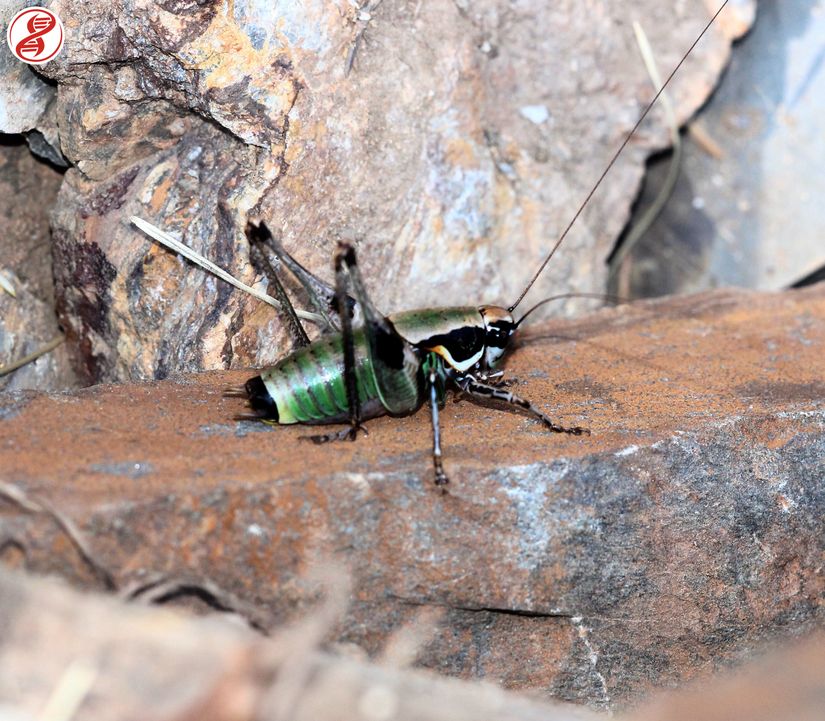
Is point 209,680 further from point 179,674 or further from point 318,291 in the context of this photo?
point 318,291

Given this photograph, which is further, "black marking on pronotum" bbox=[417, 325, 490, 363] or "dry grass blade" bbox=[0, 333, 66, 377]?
"dry grass blade" bbox=[0, 333, 66, 377]

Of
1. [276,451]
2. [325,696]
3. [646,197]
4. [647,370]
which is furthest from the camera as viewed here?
[646,197]

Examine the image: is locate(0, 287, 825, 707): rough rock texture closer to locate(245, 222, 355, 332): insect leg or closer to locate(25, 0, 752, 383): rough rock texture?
locate(245, 222, 355, 332): insect leg

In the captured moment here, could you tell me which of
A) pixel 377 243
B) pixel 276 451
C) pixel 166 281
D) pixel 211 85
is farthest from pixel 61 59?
pixel 276 451

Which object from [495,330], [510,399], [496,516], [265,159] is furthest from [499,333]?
[265,159]

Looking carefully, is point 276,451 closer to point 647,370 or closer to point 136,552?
point 136,552

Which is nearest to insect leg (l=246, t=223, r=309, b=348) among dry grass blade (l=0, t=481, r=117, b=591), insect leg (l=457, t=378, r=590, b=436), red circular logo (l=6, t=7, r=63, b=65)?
insect leg (l=457, t=378, r=590, b=436)
